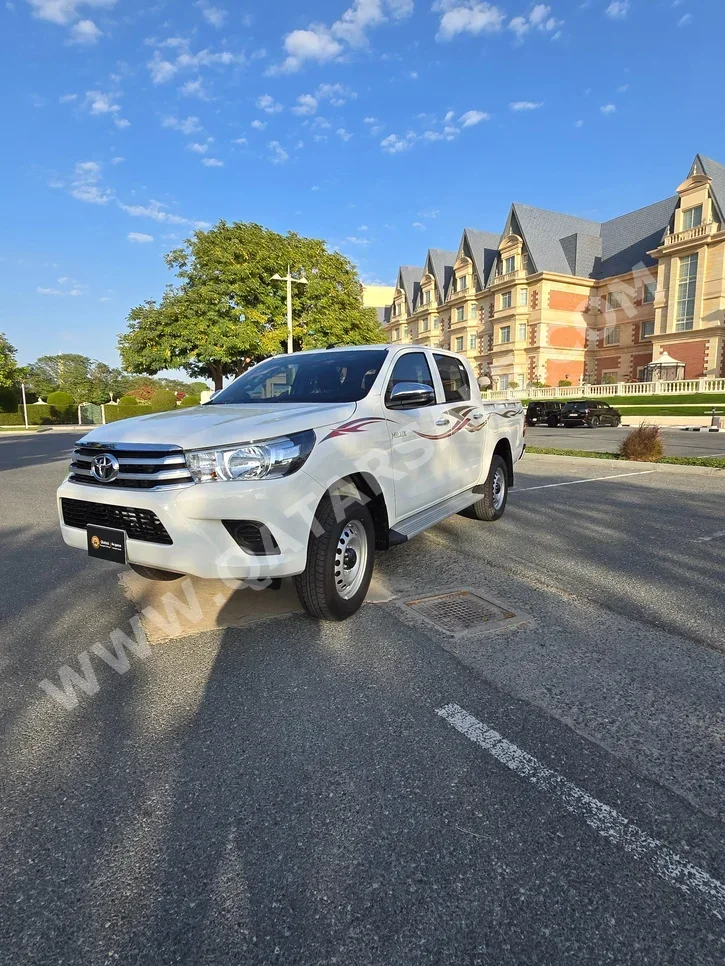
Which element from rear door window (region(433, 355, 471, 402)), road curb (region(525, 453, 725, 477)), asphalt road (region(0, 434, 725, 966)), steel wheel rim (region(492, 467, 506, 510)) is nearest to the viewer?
asphalt road (region(0, 434, 725, 966))

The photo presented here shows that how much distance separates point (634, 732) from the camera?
2582mm

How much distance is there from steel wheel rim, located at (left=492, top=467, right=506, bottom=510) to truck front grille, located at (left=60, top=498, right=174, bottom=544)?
453cm

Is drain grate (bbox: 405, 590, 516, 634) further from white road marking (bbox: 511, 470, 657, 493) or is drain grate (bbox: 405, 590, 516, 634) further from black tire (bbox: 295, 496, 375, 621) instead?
white road marking (bbox: 511, 470, 657, 493)

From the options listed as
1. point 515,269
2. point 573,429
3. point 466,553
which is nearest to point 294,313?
point 573,429

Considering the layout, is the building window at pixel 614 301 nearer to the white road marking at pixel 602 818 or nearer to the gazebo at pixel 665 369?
the gazebo at pixel 665 369

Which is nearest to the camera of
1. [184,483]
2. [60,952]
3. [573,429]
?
[60,952]

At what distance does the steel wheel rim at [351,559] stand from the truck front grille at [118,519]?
3.77 feet

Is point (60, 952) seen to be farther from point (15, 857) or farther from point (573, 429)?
point (573, 429)

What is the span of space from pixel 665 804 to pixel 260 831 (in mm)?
1530

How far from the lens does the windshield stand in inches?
175

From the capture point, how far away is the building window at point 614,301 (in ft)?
174

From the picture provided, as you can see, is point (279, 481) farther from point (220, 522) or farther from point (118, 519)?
point (118, 519)

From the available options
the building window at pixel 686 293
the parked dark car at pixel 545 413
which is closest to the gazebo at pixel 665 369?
the building window at pixel 686 293

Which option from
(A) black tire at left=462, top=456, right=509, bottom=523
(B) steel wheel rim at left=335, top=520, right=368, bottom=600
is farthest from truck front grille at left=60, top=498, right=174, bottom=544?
(A) black tire at left=462, top=456, right=509, bottom=523
